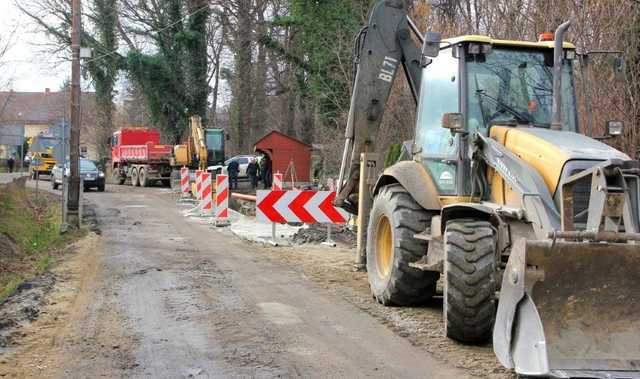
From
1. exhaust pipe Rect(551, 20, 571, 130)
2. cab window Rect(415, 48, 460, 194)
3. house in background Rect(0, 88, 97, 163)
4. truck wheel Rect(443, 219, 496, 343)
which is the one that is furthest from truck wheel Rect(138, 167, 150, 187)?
truck wheel Rect(443, 219, 496, 343)

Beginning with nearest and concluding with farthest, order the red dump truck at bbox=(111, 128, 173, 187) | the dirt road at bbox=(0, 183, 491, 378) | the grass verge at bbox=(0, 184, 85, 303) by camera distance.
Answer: the dirt road at bbox=(0, 183, 491, 378), the grass verge at bbox=(0, 184, 85, 303), the red dump truck at bbox=(111, 128, 173, 187)

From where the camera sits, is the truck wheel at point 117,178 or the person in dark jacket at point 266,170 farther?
the truck wheel at point 117,178

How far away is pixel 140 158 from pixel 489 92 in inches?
1350

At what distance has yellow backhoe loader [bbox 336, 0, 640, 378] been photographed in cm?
552

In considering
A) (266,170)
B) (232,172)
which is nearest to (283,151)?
(266,170)

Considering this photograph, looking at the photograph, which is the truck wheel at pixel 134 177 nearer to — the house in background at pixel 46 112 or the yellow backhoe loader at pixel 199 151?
the yellow backhoe loader at pixel 199 151

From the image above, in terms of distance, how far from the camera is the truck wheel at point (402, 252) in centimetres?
789

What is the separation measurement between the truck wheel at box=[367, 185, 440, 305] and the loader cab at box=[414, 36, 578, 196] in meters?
0.45

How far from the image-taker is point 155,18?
1665 inches

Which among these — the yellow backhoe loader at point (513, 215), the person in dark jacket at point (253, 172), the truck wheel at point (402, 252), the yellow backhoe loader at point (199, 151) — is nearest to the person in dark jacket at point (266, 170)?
the person in dark jacket at point (253, 172)

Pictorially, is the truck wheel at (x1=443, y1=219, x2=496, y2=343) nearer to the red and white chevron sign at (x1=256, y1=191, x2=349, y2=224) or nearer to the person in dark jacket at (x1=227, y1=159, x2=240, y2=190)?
the red and white chevron sign at (x1=256, y1=191, x2=349, y2=224)

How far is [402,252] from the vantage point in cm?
789

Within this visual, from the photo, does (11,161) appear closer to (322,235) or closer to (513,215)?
(322,235)

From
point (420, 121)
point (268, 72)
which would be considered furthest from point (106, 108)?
point (420, 121)
